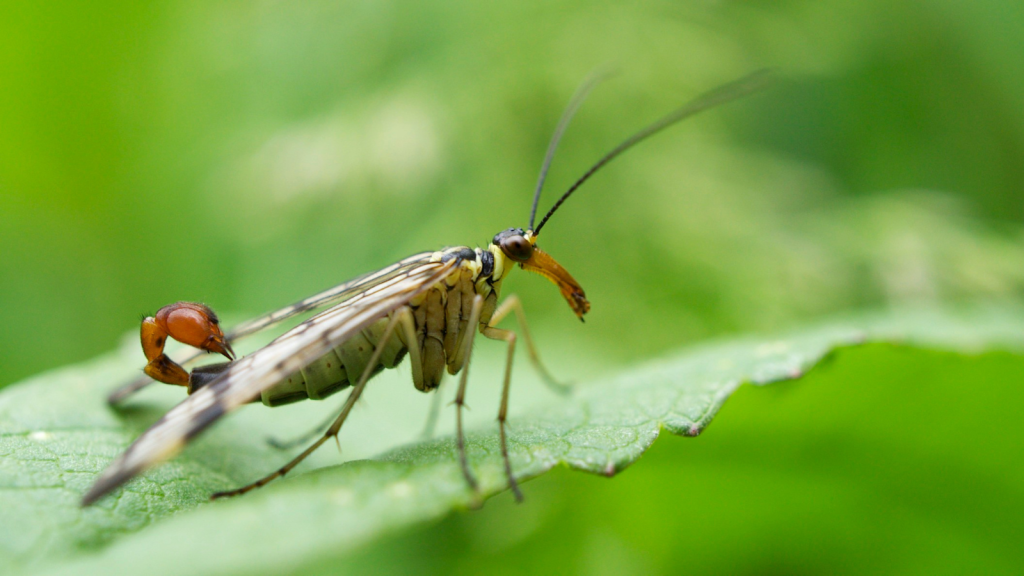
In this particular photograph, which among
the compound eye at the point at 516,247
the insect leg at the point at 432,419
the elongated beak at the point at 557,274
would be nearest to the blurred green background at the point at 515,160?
the insect leg at the point at 432,419

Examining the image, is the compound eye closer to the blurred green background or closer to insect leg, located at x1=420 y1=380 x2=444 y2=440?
insect leg, located at x1=420 y1=380 x2=444 y2=440

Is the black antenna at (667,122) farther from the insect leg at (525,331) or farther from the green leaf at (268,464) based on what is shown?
the green leaf at (268,464)

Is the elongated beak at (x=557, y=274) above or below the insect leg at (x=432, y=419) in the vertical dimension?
above

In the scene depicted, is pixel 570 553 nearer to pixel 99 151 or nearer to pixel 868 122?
pixel 868 122

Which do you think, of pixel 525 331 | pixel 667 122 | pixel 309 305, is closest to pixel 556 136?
pixel 667 122

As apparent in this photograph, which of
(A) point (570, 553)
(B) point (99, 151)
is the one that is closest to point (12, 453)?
(A) point (570, 553)

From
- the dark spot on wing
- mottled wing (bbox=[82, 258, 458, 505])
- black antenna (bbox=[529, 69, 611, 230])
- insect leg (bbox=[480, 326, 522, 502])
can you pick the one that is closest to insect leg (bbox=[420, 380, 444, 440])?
insect leg (bbox=[480, 326, 522, 502])

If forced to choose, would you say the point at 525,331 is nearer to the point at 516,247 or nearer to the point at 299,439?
the point at 516,247
